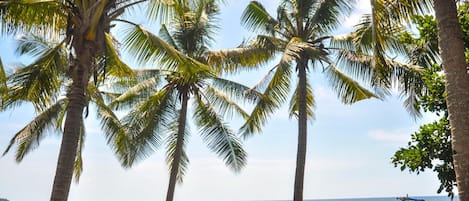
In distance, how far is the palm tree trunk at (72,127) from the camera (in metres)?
8.29

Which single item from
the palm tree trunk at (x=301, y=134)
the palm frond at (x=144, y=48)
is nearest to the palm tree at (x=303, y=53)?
the palm tree trunk at (x=301, y=134)

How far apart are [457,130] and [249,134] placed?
12.1 m

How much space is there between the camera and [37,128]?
65.3ft

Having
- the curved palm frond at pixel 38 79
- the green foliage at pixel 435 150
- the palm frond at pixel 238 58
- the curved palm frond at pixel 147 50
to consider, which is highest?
the palm frond at pixel 238 58

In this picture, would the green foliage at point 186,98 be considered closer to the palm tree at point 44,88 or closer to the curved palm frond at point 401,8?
the palm tree at point 44,88

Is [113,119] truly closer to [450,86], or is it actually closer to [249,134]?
[249,134]

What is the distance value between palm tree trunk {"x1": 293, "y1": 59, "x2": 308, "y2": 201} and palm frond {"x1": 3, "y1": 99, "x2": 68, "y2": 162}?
9.25m

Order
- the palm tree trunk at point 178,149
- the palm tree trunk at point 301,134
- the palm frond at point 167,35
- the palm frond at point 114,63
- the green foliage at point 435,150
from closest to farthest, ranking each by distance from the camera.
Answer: the green foliage at point 435,150, the palm frond at point 114,63, the palm tree trunk at point 301,134, the palm tree trunk at point 178,149, the palm frond at point 167,35

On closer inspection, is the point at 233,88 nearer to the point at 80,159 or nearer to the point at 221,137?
the point at 221,137

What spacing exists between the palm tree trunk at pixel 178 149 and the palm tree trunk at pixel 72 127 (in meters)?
8.11

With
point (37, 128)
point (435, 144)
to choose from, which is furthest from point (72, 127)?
point (37, 128)

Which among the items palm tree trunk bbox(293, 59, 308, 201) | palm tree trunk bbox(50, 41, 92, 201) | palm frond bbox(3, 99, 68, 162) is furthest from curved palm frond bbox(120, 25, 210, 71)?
palm frond bbox(3, 99, 68, 162)

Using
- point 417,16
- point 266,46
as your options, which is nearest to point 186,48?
point 266,46

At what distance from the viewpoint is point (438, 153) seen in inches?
301
